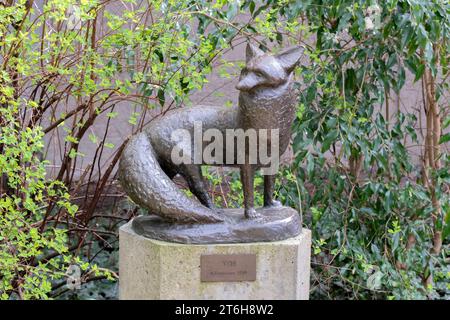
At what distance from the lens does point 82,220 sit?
406 centimetres

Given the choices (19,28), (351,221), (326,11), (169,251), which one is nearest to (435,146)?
(351,221)

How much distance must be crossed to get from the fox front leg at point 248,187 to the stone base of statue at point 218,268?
0.35 feet

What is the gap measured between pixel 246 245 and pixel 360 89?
125cm

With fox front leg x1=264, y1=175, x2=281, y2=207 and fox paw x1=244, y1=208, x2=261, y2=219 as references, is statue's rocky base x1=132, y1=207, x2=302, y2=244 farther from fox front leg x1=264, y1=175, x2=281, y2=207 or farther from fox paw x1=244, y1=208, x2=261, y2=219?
fox front leg x1=264, y1=175, x2=281, y2=207

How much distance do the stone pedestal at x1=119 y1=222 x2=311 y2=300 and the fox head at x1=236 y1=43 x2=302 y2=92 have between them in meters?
0.62

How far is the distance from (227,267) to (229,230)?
14cm

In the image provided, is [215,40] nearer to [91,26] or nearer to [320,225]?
[91,26]

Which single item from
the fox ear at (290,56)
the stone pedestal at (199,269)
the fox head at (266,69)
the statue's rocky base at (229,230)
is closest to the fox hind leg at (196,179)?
the statue's rocky base at (229,230)

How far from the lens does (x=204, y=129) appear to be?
2.65m

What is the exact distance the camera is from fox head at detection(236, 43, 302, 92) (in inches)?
97.3

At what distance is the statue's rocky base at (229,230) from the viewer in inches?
101

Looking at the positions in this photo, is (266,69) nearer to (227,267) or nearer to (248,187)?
(248,187)

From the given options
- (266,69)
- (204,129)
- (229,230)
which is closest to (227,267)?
(229,230)

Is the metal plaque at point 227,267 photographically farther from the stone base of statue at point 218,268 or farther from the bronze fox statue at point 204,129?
the bronze fox statue at point 204,129
